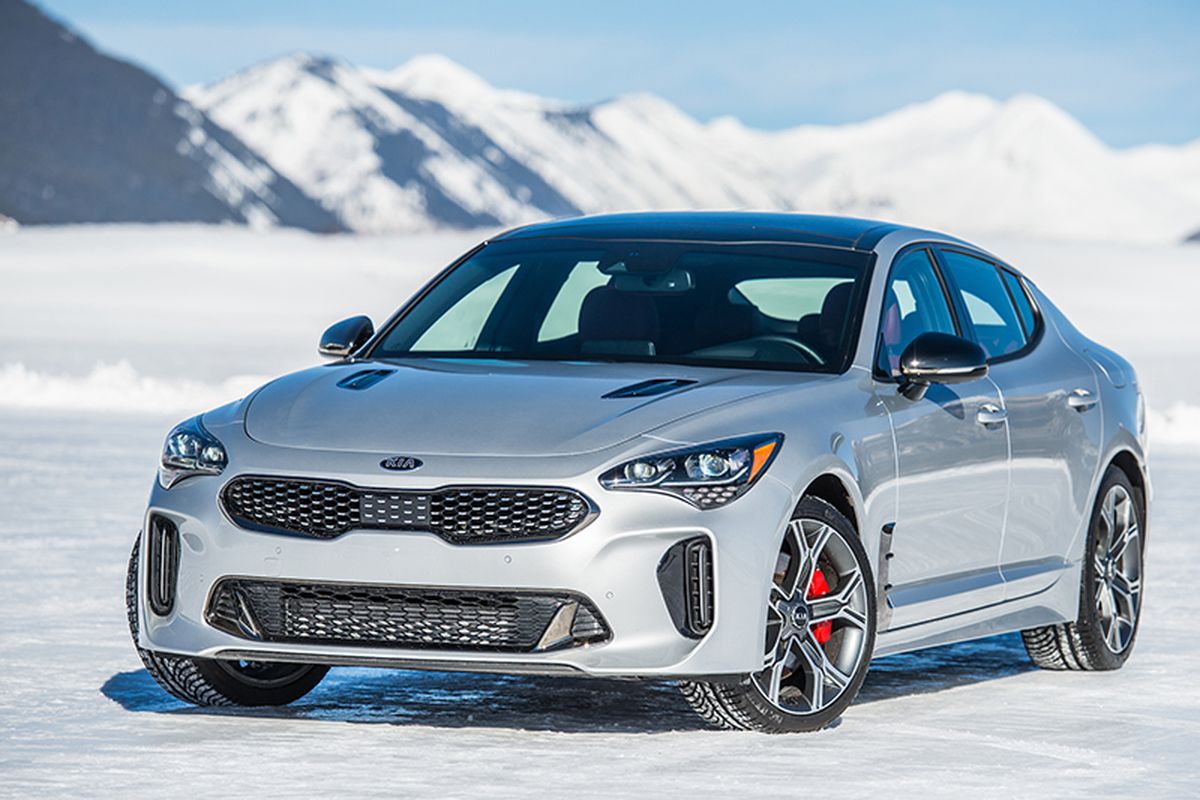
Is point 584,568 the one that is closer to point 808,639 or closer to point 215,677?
point 808,639

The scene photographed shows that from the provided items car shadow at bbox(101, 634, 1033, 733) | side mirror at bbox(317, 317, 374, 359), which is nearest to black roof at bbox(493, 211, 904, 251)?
side mirror at bbox(317, 317, 374, 359)

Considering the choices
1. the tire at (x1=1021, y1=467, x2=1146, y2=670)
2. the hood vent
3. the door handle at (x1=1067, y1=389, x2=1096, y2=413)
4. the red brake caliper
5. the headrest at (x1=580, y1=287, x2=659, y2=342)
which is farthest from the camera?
the tire at (x1=1021, y1=467, x2=1146, y2=670)

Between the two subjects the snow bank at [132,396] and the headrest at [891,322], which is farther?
the snow bank at [132,396]

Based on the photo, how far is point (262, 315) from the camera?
144ft

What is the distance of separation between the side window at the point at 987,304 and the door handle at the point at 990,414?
0.39m

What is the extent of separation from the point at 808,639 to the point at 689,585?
640 millimetres

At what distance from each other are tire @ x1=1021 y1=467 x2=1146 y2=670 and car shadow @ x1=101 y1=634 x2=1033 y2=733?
229mm

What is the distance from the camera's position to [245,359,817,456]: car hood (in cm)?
656

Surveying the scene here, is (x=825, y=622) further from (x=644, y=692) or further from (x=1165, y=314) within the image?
(x=1165, y=314)

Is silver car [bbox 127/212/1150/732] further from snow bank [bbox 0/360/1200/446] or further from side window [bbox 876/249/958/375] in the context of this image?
snow bank [bbox 0/360/1200/446]

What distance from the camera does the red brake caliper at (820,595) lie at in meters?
7.00

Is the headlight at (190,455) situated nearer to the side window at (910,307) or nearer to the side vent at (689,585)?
the side vent at (689,585)

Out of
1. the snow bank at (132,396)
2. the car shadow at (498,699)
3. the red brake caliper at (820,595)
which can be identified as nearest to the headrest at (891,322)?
the red brake caliper at (820,595)

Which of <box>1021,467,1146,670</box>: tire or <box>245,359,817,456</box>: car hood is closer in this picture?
<box>245,359,817,456</box>: car hood
